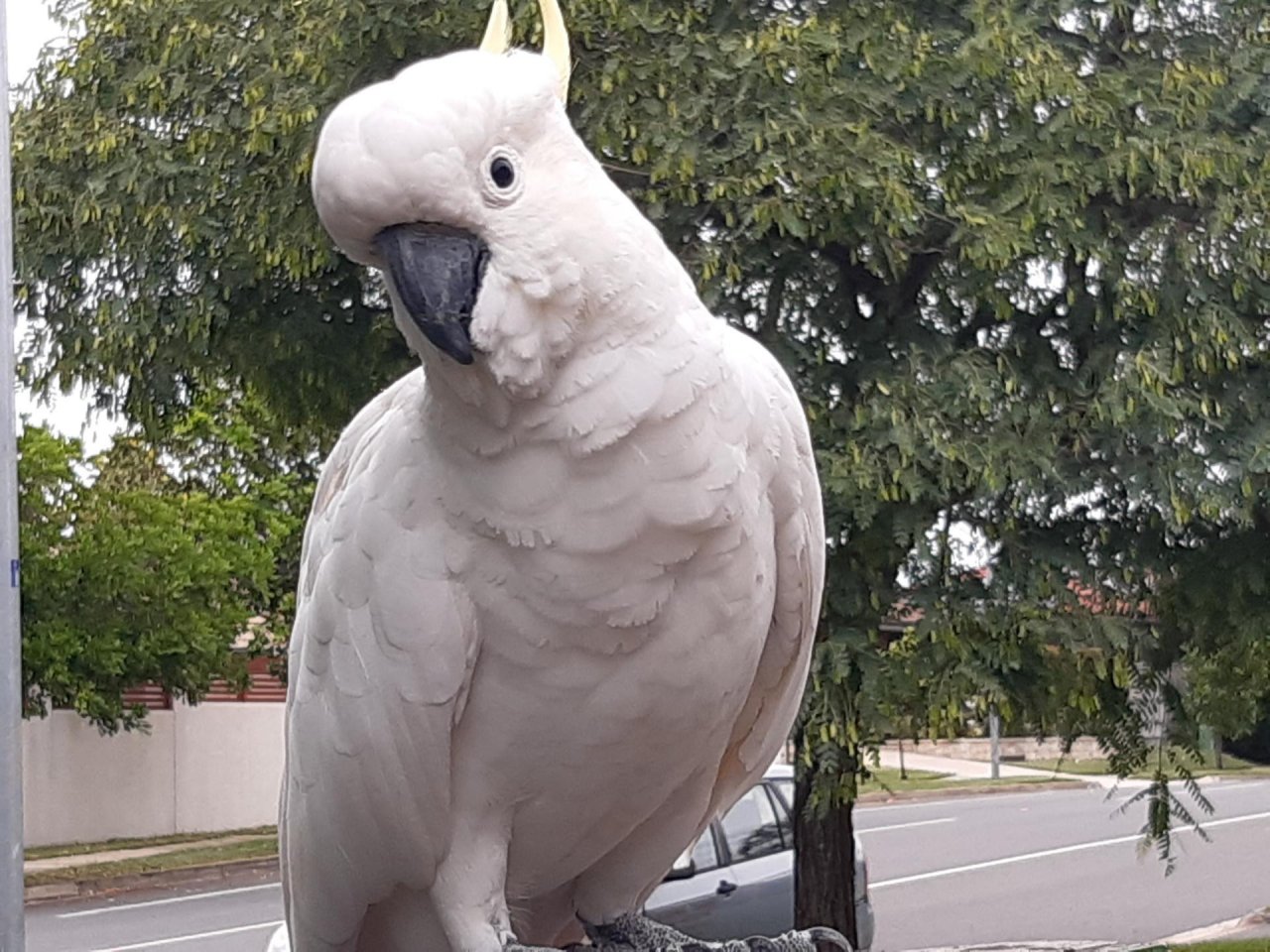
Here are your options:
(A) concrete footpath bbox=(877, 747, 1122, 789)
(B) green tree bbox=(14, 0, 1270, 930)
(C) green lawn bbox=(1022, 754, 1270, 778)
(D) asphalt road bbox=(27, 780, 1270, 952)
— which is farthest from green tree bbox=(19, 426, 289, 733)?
(C) green lawn bbox=(1022, 754, 1270, 778)

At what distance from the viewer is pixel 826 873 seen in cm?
537

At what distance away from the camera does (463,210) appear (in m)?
1.46

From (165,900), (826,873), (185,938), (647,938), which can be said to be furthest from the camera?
(165,900)

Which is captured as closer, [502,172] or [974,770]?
[502,172]

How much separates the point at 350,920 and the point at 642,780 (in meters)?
0.39

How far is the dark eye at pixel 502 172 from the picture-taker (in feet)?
4.89

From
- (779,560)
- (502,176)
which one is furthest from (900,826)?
(502,176)

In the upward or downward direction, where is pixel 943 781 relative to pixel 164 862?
downward

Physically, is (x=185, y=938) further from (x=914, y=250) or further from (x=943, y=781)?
(x=943, y=781)

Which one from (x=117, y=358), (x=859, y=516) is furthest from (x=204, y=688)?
(x=859, y=516)

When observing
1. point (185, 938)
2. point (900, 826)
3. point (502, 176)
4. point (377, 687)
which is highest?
point (502, 176)

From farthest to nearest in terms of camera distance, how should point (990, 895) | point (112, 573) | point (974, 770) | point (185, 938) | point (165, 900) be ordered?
point (974, 770) → point (165, 900) → point (990, 895) → point (112, 573) → point (185, 938)

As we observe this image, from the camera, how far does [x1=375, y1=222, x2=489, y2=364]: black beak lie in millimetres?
1438

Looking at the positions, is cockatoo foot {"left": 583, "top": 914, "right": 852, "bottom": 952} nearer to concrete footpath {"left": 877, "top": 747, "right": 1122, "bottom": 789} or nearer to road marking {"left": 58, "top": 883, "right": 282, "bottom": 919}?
road marking {"left": 58, "top": 883, "right": 282, "bottom": 919}
